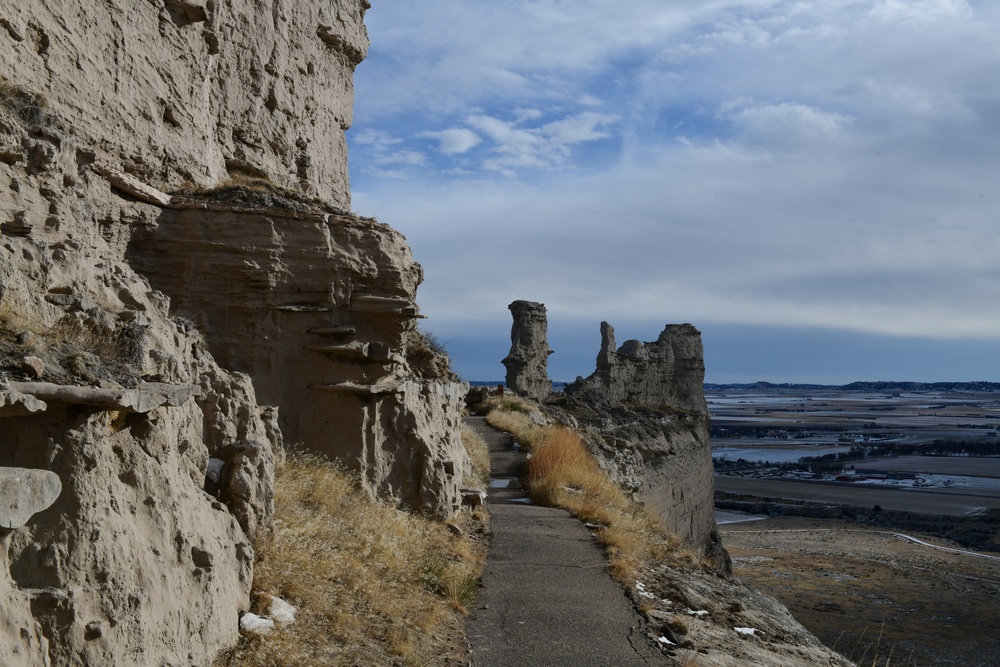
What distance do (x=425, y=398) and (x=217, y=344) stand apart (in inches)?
108

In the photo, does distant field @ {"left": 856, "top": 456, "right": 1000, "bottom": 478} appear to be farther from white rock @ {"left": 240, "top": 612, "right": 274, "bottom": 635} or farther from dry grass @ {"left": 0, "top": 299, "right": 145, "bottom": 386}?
dry grass @ {"left": 0, "top": 299, "right": 145, "bottom": 386}

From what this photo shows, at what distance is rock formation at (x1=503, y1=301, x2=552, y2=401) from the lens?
30.4 meters

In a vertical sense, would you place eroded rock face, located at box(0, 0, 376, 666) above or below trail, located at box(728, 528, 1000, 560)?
above

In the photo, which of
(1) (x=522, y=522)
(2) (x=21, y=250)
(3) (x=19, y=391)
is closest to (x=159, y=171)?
(2) (x=21, y=250)

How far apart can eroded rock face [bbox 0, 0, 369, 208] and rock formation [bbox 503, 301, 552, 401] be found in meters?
18.5

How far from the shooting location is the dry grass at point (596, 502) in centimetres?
1050

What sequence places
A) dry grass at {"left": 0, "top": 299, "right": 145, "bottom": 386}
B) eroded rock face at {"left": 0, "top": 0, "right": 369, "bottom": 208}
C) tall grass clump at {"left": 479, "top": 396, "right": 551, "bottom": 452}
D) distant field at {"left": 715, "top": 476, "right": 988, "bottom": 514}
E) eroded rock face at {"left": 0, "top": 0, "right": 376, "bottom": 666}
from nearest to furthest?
eroded rock face at {"left": 0, "top": 0, "right": 376, "bottom": 666} → dry grass at {"left": 0, "top": 299, "right": 145, "bottom": 386} → eroded rock face at {"left": 0, "top": 0, "right": 369, "bottom": 208} → tall grass clump at {"left": 479, "top": 396, "right": 551, "bottom": 452} → distant field at {"left": 715, "top": 476, "right": 988, "bottom": 514}

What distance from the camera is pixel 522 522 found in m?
11.8

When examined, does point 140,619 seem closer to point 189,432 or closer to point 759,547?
point 189,432

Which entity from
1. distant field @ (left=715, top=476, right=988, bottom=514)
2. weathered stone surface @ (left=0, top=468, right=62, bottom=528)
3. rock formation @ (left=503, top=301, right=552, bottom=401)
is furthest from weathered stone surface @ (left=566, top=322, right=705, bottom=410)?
distant field @ (left=715, top=476, right=988, bottom=514)

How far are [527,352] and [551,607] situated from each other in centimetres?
2291

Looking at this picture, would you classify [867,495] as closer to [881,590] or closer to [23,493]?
[881,590]

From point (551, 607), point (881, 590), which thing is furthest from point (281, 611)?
point (881, 590)

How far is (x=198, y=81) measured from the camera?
29.4 feet
